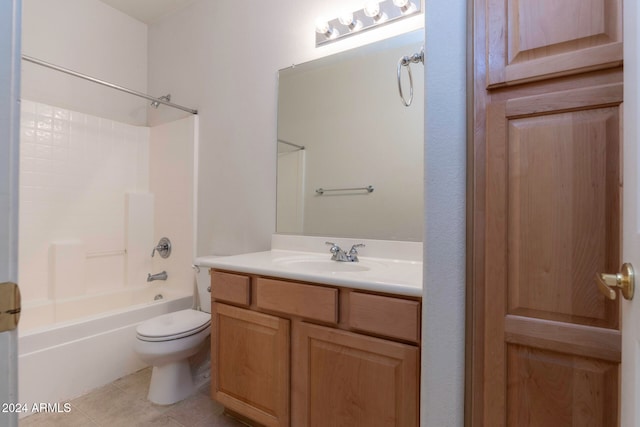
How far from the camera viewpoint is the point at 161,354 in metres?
1.75

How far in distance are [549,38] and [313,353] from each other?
1.30 meters

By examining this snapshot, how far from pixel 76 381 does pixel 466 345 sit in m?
2.20

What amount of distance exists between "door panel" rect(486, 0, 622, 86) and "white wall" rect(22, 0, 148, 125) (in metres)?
2.93

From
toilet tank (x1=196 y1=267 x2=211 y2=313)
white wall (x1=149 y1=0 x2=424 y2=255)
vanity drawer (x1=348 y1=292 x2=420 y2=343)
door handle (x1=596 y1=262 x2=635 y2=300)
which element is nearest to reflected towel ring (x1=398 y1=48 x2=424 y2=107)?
white wall (x1=149 y1=0 x2=424 y2=255)

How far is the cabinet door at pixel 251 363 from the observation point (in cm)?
140

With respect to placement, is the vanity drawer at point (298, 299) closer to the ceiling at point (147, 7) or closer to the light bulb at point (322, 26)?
the light bulb at point (322, 26)

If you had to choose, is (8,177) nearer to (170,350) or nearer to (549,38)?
(549,38)

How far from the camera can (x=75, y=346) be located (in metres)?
1.90

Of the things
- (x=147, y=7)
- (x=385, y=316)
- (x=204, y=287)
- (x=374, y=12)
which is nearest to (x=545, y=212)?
(x=385, y=316)

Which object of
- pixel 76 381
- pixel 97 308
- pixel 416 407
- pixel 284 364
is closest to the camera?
pixel 416 407

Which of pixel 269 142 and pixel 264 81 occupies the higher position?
pixel 264 81

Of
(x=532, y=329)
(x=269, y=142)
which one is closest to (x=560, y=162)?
(x=532, y=329)

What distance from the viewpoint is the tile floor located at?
1.66 metres

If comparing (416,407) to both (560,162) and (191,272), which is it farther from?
(191,272)
